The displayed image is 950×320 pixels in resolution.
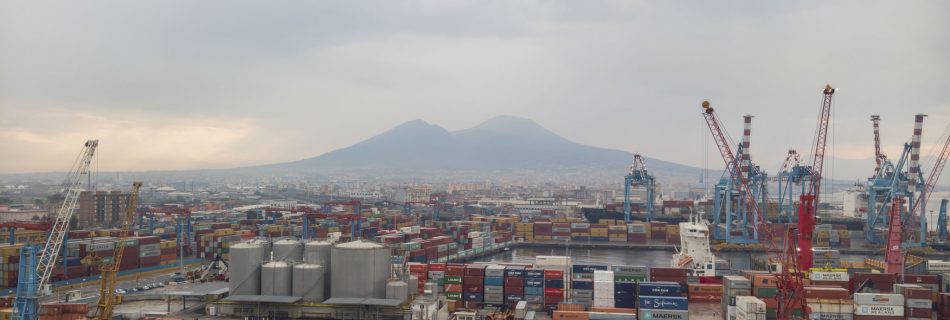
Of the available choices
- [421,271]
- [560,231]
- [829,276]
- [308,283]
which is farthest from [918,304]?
[560,231]

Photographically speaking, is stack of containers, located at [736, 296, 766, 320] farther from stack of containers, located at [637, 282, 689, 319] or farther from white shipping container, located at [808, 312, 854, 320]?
white shipping container, located at [808, 312, 854, 320]

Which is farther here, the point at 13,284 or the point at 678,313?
the point at 13,284

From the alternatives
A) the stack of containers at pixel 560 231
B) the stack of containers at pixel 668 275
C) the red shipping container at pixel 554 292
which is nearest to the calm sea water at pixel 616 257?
the stack of containers at pixel 560 231

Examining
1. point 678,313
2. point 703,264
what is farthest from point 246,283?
point 703,264

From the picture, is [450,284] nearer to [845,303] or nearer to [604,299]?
[604,299]

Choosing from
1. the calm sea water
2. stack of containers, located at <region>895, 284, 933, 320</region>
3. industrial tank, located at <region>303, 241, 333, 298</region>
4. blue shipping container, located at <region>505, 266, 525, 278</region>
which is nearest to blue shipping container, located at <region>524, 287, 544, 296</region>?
blue shipping container, located at <region>505, 266, 525, 278</region>
